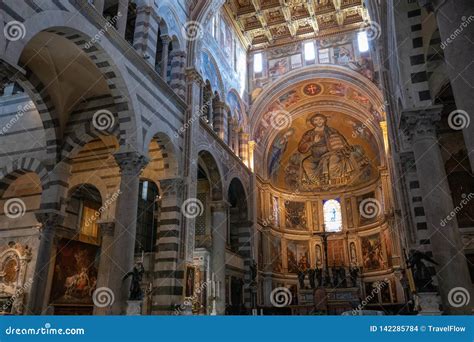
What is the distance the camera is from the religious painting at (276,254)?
2591 cm

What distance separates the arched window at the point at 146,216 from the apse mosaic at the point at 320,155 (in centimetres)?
940

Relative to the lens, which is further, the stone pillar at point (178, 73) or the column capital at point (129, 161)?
the stone pillar at point (178, 73)

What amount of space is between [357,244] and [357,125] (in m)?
7.91

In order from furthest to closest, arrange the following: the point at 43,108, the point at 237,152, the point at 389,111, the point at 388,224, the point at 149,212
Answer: the point at 388,224 → the point at 237,152 → the point at 149,212 → the point at 389,111 → the point at 43,108

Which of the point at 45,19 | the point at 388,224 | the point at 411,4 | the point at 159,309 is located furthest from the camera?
the point at 388,224

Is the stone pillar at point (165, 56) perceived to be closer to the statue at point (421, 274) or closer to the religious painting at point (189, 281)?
the religious painting at point (189, 281)

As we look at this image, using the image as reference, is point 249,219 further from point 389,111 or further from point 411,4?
point 411,4

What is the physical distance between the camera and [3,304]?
14.8 metres

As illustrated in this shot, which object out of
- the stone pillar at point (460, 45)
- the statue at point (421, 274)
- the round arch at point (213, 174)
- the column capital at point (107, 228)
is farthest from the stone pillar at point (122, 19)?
the statue at point (421, 274)

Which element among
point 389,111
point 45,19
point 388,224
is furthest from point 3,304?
point 388,224

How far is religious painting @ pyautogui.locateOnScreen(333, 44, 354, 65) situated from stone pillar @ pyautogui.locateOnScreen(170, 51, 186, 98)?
1186 centimetres

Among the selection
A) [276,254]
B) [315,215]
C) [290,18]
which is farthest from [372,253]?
[290,18]

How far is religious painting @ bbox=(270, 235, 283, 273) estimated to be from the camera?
2591 cm

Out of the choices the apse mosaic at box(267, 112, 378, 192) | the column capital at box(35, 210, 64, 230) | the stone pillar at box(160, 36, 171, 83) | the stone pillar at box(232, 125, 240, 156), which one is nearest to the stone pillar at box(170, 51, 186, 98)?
the stone pillar at box(160, 36, 171, 83)
